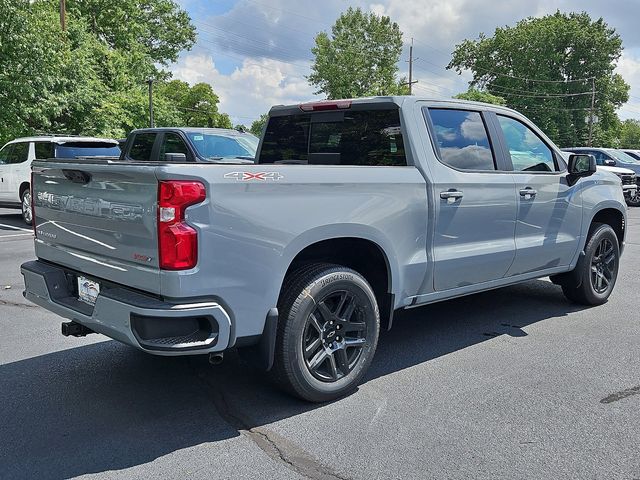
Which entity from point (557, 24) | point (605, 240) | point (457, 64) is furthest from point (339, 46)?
point (605, 240)

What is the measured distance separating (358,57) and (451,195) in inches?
2373

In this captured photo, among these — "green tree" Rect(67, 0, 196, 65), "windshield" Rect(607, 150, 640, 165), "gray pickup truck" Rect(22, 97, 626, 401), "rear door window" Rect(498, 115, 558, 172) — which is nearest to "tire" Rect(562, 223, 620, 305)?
"gray pickup truck" Rect(22, 97, 626, 401)

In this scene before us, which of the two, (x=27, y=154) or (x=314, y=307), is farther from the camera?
(x=27, y=154)

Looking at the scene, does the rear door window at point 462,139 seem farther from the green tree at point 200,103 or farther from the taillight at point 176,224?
the green tree at point 200,103

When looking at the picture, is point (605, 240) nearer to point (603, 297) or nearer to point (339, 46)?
point (603, 297)

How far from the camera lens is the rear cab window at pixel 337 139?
14.5 ft

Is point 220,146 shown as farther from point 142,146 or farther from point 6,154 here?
point 6,154

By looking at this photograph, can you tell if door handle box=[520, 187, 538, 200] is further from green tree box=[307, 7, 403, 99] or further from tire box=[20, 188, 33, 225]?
green tree box=[307, 7, 403, 99]

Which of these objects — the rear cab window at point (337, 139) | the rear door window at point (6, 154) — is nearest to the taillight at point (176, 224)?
the rear cab window at point (337, 139)

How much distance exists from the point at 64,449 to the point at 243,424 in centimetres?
97

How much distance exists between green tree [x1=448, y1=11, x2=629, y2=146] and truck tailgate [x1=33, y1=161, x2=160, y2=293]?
201ft

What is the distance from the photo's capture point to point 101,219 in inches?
136

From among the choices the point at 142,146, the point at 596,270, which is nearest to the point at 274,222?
the point at 596,270

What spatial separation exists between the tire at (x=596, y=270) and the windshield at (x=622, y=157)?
1575cm
